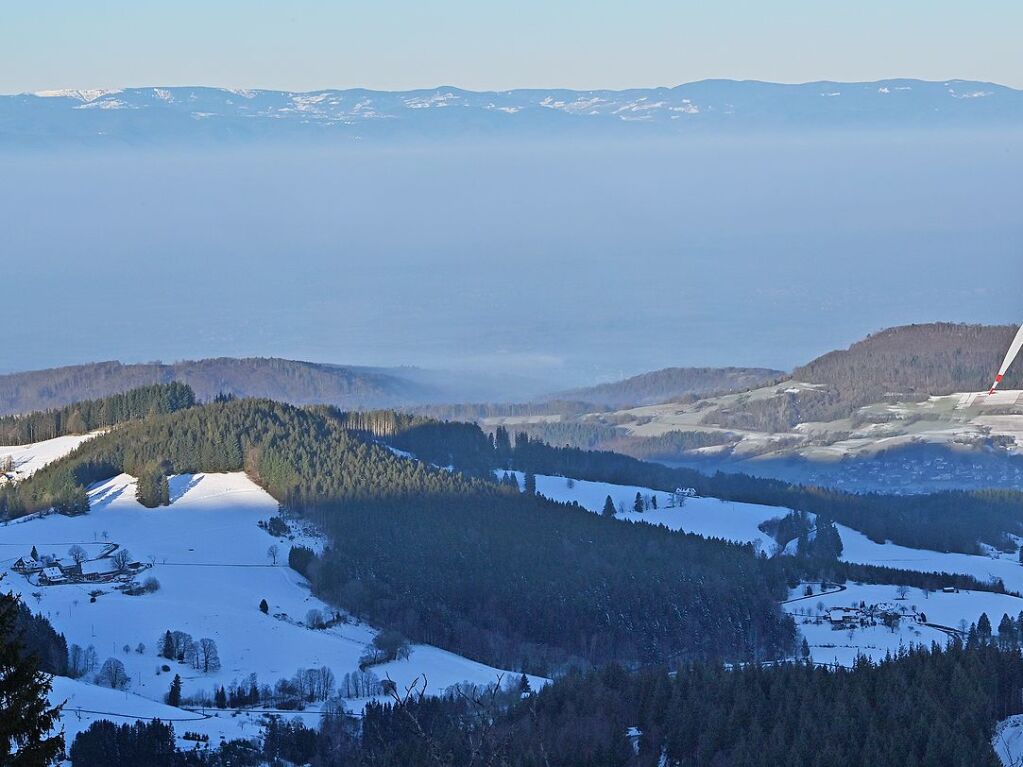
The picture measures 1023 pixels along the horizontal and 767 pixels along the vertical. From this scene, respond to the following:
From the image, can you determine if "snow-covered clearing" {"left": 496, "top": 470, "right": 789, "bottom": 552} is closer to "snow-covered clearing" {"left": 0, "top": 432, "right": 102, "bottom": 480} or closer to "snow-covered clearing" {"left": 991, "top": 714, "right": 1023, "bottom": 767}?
"snow-covered clearing" {"left": 0, "top": 432, "right": 102, "bottom": 480}

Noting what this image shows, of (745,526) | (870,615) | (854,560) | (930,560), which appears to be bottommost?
(745,526)

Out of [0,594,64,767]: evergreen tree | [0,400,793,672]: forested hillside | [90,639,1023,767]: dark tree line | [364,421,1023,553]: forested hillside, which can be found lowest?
[364,421,1023,553]: forested hillside

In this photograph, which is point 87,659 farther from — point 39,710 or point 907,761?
point 39,710

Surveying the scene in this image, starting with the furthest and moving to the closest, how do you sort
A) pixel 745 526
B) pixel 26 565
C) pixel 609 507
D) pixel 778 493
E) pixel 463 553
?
1. pixel 778 493
2. pixel 745 526
3. pixel 609 507
4. pixel 463 553
5. pixel 26 565

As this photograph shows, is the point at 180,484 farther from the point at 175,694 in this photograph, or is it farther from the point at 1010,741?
the point at 1010,741

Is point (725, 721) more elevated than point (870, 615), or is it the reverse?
point (725, 721)

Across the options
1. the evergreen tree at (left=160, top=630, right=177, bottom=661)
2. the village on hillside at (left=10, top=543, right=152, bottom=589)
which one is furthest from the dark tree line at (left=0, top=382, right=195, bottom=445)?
the evergreen tree at (left=160, top=630, right=177, bottom=661)

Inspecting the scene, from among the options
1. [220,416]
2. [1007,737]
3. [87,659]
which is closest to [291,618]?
[87,659]

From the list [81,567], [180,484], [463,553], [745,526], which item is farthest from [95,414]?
[745,526]
